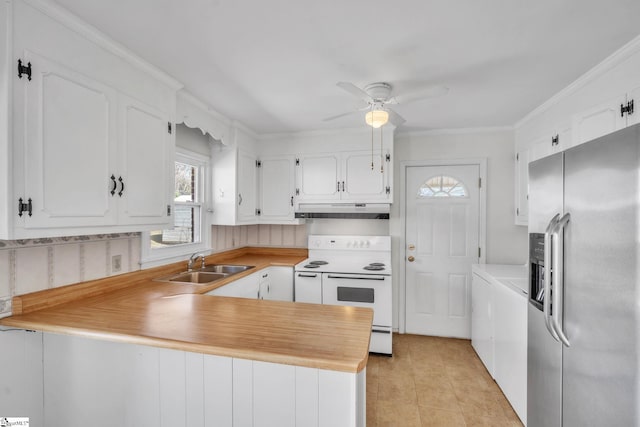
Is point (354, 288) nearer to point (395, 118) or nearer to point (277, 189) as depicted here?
point (277, 189)

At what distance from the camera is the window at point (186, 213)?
2717mm

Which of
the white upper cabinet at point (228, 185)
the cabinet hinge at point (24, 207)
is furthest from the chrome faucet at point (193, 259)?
the cabinet hinge at point (24, 207)

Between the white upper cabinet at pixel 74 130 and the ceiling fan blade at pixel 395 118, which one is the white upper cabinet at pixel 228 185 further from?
the ceiling fan blade at pixel 395 118

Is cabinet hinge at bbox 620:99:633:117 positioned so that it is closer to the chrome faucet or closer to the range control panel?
the range control panel

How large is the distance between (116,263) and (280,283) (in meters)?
1.56

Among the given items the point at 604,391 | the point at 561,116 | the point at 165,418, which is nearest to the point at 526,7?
the point at 561,116

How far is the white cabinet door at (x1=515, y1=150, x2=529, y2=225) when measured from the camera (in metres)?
2.96

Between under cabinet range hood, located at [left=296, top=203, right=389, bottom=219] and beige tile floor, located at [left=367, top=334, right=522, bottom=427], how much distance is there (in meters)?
1.43

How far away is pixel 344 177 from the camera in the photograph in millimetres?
3408

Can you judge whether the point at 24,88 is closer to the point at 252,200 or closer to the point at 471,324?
the point at 252,200

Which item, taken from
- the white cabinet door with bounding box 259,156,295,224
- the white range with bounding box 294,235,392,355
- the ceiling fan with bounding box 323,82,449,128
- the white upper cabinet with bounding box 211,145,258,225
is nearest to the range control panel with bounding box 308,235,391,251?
the white range with bounding box 294,235,392,355

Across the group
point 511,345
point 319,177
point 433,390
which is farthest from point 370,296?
point 319,177

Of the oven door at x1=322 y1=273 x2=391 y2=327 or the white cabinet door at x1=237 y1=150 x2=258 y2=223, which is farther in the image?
the white cabinet door at x1=237 y1=150 x2=258 y2=223

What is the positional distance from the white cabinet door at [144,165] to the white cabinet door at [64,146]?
0.08 m
